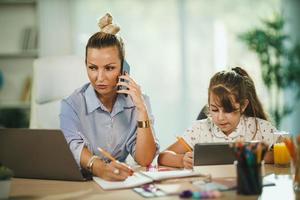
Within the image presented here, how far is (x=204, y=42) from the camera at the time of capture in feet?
15.4

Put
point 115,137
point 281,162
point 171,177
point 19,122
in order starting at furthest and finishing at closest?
point 19,122 → point 115,137 → point 281,162 → point 171,177

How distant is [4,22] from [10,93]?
0.61m

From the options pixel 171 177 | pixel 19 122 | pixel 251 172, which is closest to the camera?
pixel 251 172

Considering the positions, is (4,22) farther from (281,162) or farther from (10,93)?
(281,162)

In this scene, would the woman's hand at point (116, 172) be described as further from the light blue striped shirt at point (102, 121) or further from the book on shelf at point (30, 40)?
the book on shelf at point (30, 40)

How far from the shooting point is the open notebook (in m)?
1.54

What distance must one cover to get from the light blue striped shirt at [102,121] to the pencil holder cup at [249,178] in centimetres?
67

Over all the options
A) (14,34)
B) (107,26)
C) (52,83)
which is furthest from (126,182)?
(14,34)

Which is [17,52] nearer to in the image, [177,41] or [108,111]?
[177,41]

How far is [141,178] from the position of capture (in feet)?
5.31

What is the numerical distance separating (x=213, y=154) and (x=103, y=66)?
1.79 feet

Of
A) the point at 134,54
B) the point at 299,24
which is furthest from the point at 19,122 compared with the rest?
the point at 299,24

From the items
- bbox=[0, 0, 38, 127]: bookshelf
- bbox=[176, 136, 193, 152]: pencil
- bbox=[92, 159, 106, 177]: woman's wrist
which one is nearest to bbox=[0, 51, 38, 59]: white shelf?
bbox=[0, 0, 38, 127]: bookshelf

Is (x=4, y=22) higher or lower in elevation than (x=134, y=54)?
higher
